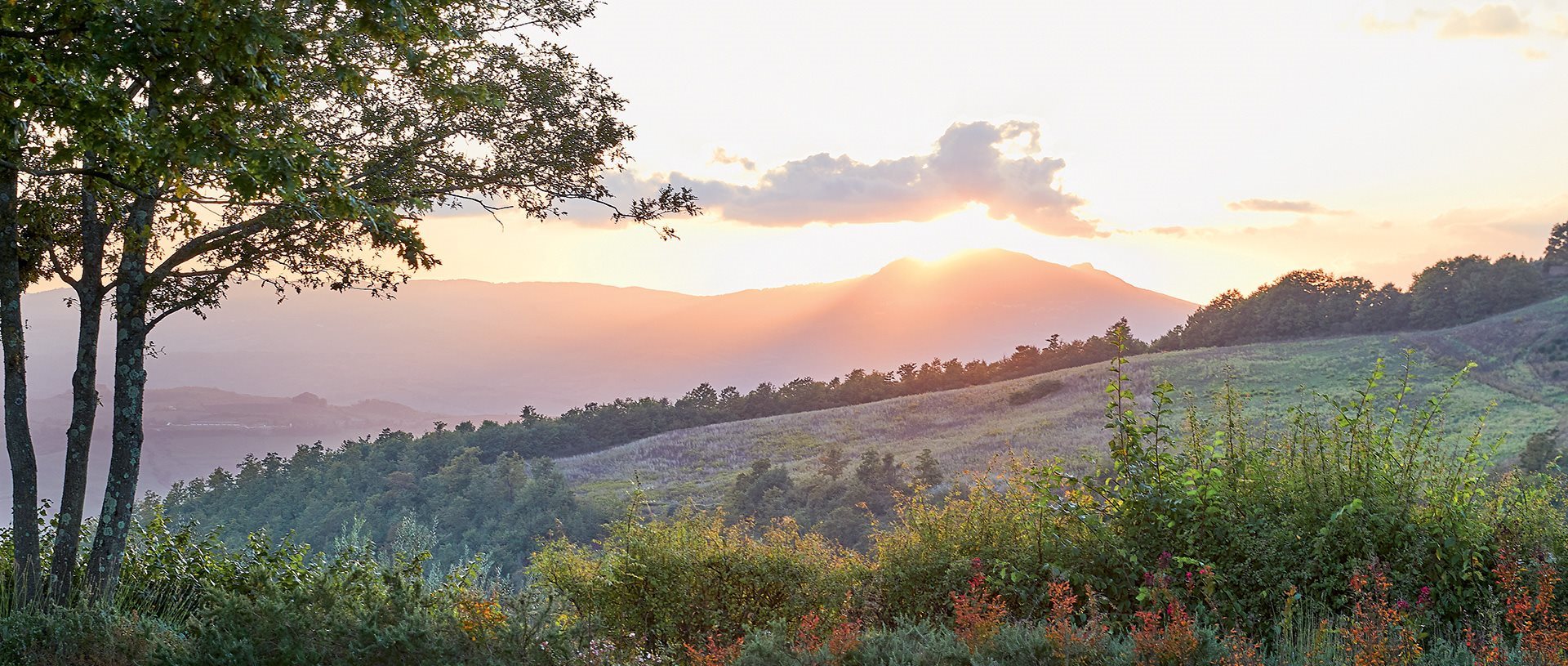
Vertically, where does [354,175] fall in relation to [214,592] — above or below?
above

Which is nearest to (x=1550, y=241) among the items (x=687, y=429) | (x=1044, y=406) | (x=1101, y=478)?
(x=1044, y=406)

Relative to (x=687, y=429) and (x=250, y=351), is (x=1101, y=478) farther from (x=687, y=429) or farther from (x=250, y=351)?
(x=250, y=351)

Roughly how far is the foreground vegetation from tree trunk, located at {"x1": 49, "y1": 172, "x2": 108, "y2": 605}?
0.42m

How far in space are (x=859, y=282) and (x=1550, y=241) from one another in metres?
70.9

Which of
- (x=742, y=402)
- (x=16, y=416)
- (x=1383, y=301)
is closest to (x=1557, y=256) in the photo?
(x=1383, y=301)

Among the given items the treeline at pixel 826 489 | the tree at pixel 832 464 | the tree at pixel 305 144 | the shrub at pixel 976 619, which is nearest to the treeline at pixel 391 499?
the treeline at pixel 826 489

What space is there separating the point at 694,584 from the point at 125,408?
4154 mm

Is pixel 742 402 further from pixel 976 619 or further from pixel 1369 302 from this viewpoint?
pixel 976 619

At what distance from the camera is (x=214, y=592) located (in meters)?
4.34

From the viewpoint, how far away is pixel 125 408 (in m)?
6.52

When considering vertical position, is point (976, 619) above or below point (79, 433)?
below

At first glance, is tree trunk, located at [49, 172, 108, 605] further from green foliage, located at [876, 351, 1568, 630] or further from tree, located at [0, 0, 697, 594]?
green foliage, located at [876, 351, 1568, 630]

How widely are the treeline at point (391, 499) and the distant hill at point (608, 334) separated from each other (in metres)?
50.8

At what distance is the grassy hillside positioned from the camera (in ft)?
96.6
